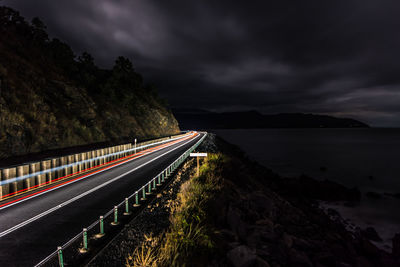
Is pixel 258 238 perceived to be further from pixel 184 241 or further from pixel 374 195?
pixel 374 195

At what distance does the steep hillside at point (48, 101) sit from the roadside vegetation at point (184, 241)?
57.3 feet

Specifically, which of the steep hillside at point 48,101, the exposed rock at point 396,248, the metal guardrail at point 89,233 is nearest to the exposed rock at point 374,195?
the exposed rock at point 396,248

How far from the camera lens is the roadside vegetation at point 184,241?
4.80 meters

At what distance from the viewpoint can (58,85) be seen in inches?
1124

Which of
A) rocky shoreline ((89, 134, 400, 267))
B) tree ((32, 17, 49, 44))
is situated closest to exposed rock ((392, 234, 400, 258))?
rocky shoreline ((89, 134, 400, 267))

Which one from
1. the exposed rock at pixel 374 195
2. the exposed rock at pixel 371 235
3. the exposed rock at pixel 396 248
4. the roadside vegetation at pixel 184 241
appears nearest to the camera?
the roadside vegetation at pixel 184 241

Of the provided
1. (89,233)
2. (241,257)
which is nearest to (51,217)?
(89,233)

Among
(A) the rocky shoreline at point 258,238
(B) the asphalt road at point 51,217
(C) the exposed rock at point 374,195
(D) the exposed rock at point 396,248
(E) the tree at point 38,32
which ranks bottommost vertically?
(C) the exposed rock at point 374,195

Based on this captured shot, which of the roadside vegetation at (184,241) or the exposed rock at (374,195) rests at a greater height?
the roadside vegetation at (184,241)

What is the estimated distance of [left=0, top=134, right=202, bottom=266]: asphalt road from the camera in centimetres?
535

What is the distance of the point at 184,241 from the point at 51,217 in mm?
5470

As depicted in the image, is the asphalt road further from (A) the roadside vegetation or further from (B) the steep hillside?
(B) the steep hillside

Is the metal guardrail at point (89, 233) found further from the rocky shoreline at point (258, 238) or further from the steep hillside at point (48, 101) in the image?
the steep hillside at point (48, 101)

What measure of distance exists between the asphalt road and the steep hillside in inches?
432
